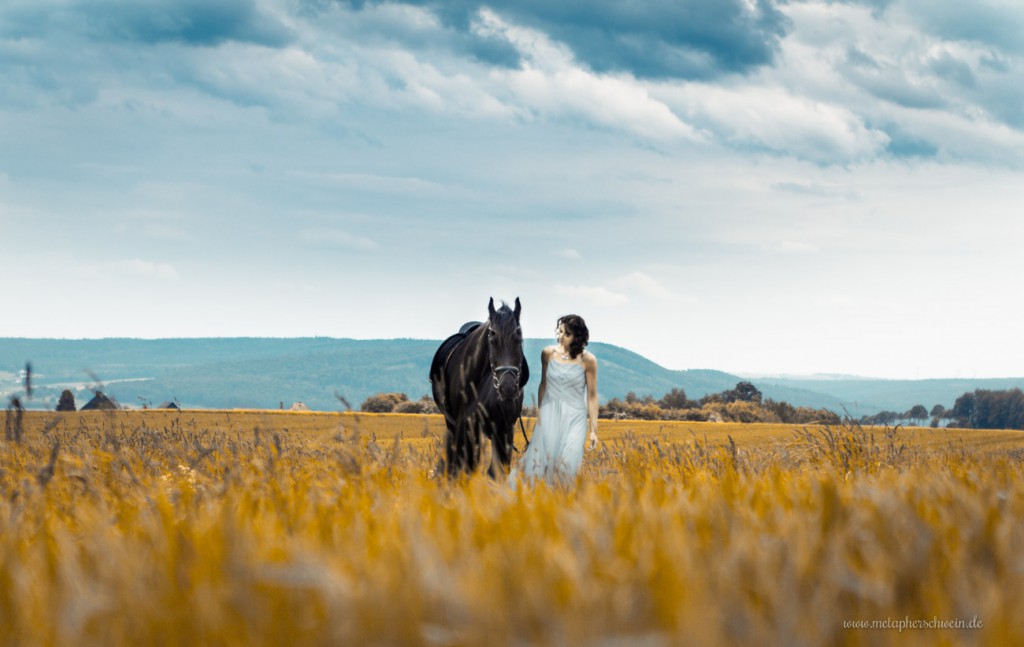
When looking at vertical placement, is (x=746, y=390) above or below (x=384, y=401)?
above

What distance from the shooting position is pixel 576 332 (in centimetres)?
1080

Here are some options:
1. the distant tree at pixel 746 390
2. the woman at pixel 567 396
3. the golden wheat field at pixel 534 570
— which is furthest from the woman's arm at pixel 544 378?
the distant tree at pixel 746 390

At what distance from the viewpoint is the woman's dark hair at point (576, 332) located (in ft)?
35.4

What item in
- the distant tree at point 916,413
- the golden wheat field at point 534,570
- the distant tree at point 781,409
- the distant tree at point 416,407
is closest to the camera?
the golden wheat field at point 534,570

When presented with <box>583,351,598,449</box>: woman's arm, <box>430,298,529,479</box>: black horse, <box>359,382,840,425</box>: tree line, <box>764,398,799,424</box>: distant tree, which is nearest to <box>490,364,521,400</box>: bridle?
<box>430,298,529,479</box>: black horse

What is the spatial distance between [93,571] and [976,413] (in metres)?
102

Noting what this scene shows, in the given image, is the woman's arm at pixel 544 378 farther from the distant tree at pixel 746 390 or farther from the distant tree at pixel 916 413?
the distant tree at pixel 746 390

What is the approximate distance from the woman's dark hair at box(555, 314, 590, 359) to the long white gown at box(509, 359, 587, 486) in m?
0.23

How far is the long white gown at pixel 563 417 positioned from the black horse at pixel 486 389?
1.23 ft

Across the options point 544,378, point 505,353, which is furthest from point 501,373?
point 544,378

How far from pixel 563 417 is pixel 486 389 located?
1.06 m

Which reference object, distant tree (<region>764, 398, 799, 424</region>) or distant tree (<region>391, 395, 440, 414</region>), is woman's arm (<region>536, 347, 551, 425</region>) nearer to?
distant tree (<region>391, 395, 440, 414</region>)

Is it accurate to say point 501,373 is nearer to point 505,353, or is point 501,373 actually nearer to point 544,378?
point 505,353

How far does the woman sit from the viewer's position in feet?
34.7
